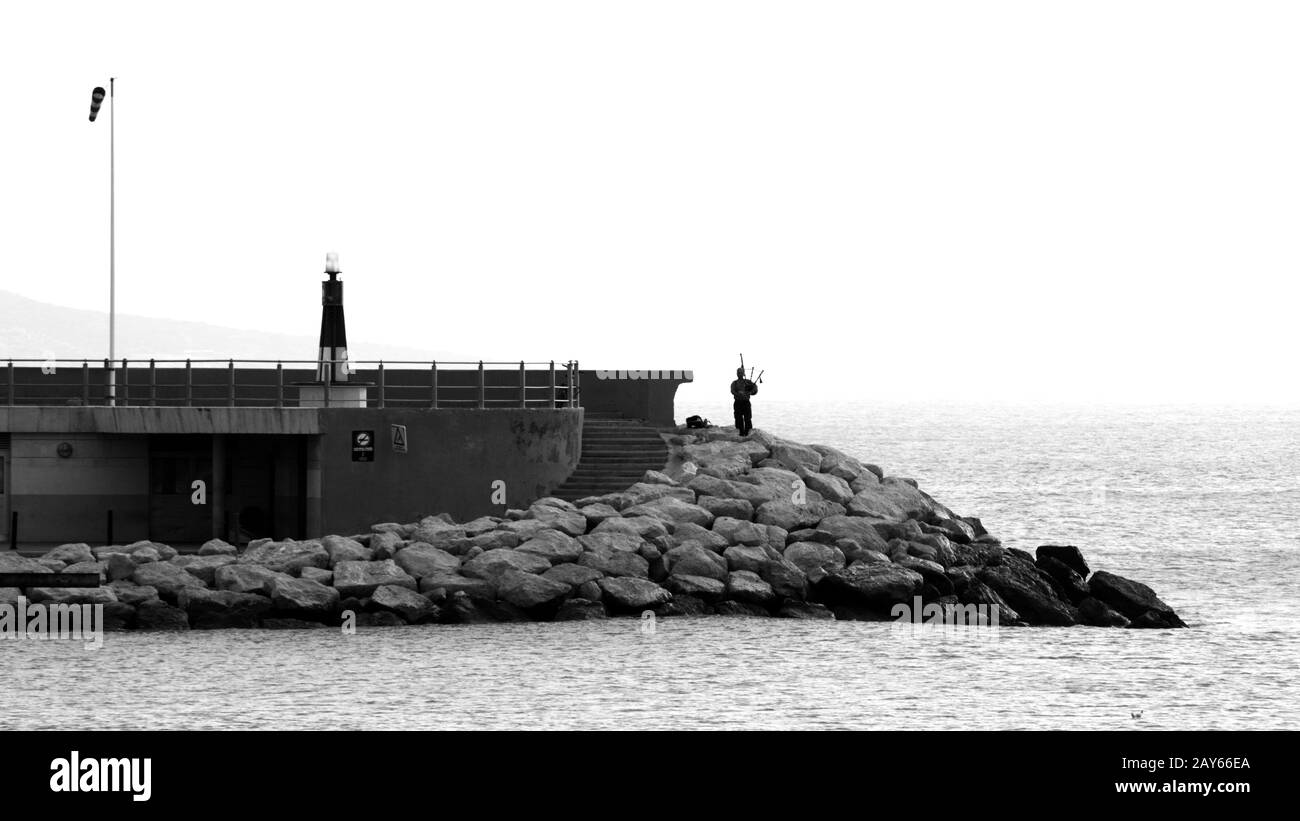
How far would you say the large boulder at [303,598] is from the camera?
30609mm

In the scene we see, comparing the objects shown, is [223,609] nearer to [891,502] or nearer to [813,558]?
[813,558]

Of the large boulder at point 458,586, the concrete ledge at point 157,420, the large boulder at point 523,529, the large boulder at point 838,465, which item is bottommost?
the large boulder at point 458,586

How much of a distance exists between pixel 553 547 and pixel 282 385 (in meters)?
6.43

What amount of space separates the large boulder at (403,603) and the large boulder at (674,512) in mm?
4482

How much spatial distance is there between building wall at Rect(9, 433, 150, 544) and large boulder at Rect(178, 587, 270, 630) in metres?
4.76

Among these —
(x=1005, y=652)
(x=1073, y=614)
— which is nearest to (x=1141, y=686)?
(x=1005, y=652)

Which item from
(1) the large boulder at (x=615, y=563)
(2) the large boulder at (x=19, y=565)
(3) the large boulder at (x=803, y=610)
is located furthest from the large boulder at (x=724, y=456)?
(2) the large boulder at (x=19, y=565)

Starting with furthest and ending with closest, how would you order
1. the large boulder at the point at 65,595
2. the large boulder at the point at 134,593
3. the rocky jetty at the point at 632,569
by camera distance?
the rocky jetty at the point at 632,569 → the large boulder at the point at 134,593 → the large boulder at the point at 65,595

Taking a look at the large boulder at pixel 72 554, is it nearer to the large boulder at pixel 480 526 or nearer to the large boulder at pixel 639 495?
the large boulder at pixel 480 526

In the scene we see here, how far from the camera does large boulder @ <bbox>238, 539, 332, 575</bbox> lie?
3166cm

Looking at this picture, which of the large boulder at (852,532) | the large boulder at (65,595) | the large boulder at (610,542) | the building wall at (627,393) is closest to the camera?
the large boulder at (65,595)

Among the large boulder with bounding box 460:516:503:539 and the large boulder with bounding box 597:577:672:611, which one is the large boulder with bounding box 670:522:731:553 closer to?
the large boulder with bounding box 597:577:672:611
